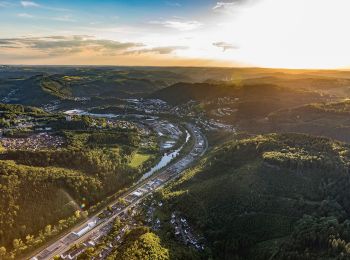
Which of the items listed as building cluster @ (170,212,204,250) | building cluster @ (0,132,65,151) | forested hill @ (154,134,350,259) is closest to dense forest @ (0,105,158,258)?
building cluster @ (0,132,65,151)

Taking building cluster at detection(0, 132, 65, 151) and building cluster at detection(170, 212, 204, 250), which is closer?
building cluster at detection(170, 212, 204, 250)

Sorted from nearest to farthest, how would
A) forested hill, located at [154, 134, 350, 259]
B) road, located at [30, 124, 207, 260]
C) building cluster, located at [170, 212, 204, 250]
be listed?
forested hill, located at [154, 134, 350, 259] < road, located at [30, 124, 207, 260] < building cluster, located at [170, 212, 204, 250]

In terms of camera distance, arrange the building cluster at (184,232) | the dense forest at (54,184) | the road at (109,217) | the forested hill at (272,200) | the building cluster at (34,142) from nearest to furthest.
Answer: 1. the forested hill at (272,200)
2. the road at (109,217)
3. the building cluster at (184,232)
4. the dense forest at (54,184)
5. the building cluster at (34,142)

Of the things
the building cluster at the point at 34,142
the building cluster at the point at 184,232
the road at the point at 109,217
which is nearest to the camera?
the road at the point at 109,217

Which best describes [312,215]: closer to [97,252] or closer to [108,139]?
[97,252]

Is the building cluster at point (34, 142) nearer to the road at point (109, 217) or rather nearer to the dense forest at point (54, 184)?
the dense forest at point (54, 184)

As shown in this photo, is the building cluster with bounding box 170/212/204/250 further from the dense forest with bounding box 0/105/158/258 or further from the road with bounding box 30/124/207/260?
the dense forest with bounding box 0/105/158/258

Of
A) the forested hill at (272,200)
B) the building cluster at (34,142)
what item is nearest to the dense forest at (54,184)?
the building cluster at (34,142)
